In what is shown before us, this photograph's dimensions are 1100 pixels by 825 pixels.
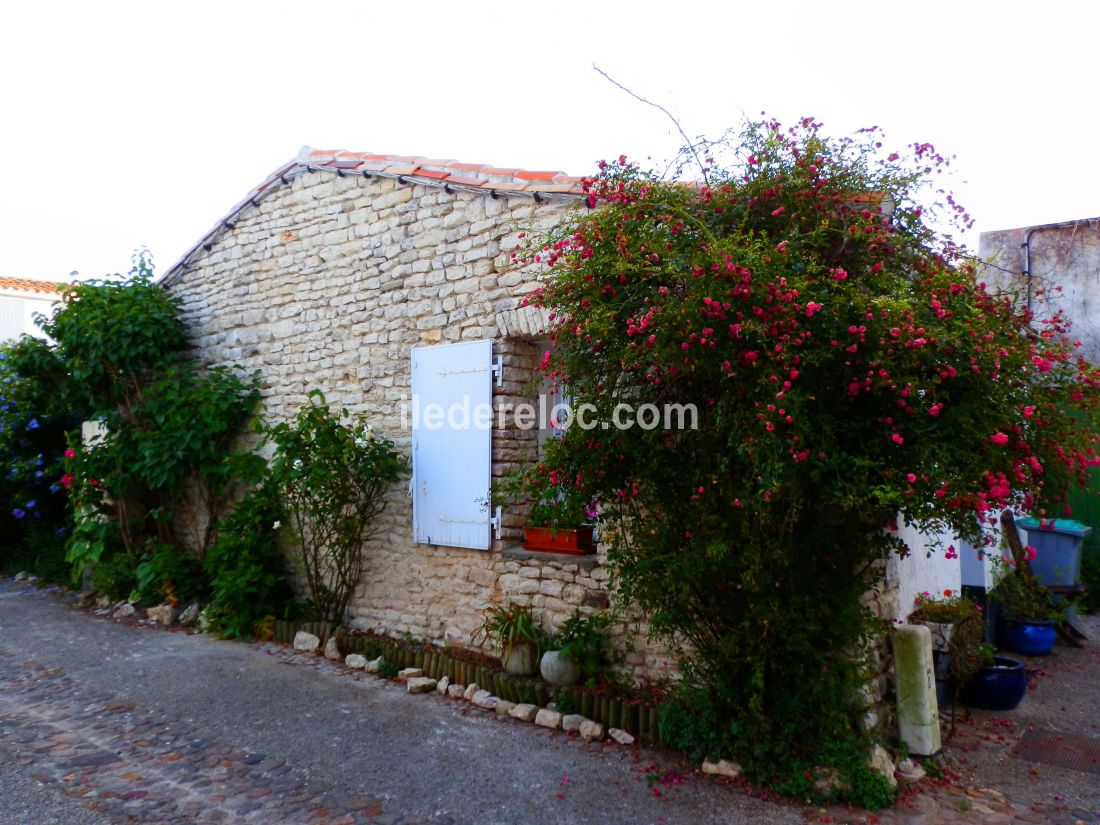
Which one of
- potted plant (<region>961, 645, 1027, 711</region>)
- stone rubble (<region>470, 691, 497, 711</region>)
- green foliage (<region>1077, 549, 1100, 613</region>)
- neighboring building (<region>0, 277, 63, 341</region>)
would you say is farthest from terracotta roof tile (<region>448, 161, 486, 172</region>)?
neighboring building (<region>0, 277, 63, 341</region>)

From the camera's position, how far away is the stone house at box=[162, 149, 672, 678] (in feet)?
18.8

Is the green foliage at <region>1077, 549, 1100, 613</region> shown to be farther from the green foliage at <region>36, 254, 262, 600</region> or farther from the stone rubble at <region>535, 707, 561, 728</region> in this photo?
the green foliage at <region>36, 254, 262, 600</region>

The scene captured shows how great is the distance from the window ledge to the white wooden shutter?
0.22 m

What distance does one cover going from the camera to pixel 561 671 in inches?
200

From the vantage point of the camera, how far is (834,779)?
12.7 feet

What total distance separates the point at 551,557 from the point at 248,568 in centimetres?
300

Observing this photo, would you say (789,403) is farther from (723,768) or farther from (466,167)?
(466,167)

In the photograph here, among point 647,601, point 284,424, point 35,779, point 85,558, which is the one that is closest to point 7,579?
point 85,558

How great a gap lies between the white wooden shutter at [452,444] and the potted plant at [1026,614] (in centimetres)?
438

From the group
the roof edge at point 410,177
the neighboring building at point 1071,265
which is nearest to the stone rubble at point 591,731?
the roof edge at point 410,177

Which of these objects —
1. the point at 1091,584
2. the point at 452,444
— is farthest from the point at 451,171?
the point at 1091,584

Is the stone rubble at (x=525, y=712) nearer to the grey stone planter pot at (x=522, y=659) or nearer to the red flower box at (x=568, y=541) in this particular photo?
the grey stone planter pot at (x=522, y=659)

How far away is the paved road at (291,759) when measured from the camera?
3.79m

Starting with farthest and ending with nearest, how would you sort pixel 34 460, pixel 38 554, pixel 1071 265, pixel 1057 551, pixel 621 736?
pixel 38 554
pixel 1071 265
pixel 34 460
pixel 1057 551
pixel 621 736
